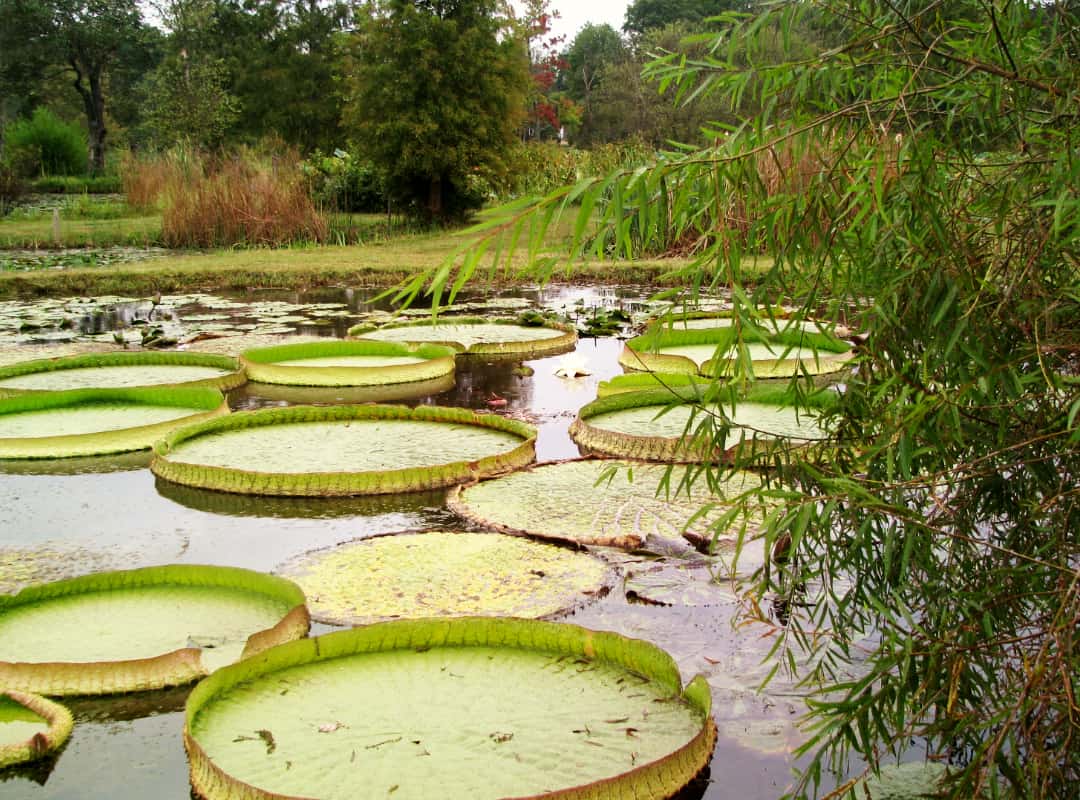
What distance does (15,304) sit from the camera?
9969mm

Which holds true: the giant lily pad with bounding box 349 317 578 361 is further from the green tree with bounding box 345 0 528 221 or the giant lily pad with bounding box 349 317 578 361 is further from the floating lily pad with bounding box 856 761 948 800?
the green tree with bounding box 345 0 528 221

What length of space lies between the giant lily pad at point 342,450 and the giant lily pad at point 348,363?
42.7 inches

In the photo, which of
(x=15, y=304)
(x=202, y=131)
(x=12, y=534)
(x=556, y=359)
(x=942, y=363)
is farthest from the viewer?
(x=202, y=131)

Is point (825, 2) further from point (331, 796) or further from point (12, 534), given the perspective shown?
point (12, 534)

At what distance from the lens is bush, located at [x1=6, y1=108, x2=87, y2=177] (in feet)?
89.8

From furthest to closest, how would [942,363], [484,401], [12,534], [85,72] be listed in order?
[85,72] < [484,401] < [12,534] < [942,363]

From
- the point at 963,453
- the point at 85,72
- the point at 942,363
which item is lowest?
the point at 963,453

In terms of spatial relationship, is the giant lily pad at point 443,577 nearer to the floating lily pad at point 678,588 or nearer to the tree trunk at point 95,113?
the floating lily pad at point 678,588

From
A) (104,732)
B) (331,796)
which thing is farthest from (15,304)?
(331,796)

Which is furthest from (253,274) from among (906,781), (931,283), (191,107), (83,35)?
(83,35)

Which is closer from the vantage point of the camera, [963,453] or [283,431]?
[963,453]

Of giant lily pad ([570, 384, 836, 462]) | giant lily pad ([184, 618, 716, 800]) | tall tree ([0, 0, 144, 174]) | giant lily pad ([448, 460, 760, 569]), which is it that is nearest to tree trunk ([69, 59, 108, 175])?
tall tree ([0, 0, 144, 174])

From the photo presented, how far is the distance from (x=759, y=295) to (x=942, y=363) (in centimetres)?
41

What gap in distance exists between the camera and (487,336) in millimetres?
7805
